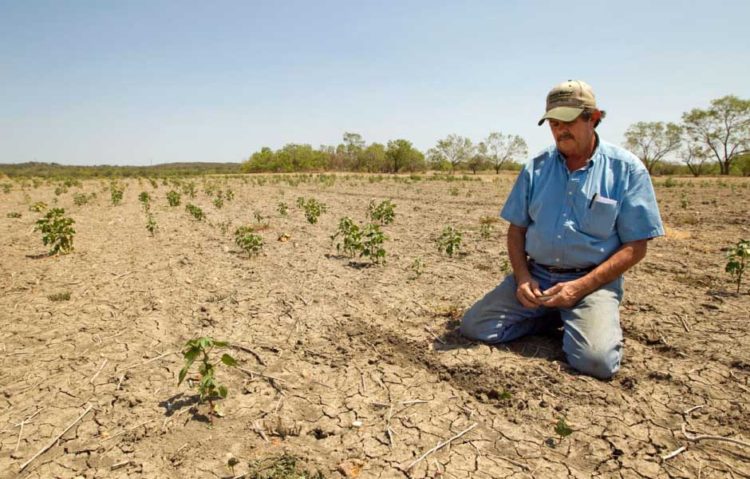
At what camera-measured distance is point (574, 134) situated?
288 centimetres

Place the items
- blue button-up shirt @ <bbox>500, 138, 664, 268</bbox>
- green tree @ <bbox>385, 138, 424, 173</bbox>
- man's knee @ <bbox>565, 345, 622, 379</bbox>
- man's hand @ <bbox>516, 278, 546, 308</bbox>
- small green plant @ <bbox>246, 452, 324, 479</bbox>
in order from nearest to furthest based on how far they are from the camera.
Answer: small green plant @ <bbox>246, 452, 324, 479</bbox>, man's knee @ <bbox>565, 345, 622, 379</bbox>, blue button-up shirt @ <bbox>500, 138, 664, 268</bbox>, man's hand @ <bbox>516, 278, 546, 308</bbox>, green tree @ <bbox>385, 138, 424, 173</bbox>

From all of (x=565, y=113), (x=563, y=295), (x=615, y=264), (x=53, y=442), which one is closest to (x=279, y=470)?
(x=53, y=442)

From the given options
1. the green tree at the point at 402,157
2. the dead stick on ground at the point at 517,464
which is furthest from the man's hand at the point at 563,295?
the green tree at the point at 402,157

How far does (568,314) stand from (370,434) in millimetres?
1628

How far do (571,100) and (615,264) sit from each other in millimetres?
1132

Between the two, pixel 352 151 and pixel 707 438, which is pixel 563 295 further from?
pixel 352 151

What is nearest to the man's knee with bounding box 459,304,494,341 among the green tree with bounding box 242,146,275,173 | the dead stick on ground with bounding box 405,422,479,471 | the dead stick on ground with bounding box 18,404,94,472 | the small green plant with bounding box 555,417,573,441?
the dead stick on ground with bounding box 405,422,479,471

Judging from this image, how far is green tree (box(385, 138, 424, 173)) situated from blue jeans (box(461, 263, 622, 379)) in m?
67.0

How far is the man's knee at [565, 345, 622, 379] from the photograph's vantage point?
8.96 ft

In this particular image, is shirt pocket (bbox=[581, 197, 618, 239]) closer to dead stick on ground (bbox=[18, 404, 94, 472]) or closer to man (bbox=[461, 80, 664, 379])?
man (bbox=[461, 80, 664, 379])

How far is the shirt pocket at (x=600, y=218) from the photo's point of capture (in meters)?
2.86

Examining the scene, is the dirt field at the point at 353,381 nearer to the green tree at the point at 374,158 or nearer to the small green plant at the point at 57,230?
the small green plant at the point at 57,230

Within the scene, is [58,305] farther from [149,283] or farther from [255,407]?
[255,407]

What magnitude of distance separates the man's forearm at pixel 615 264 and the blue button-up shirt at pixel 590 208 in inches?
2.6
